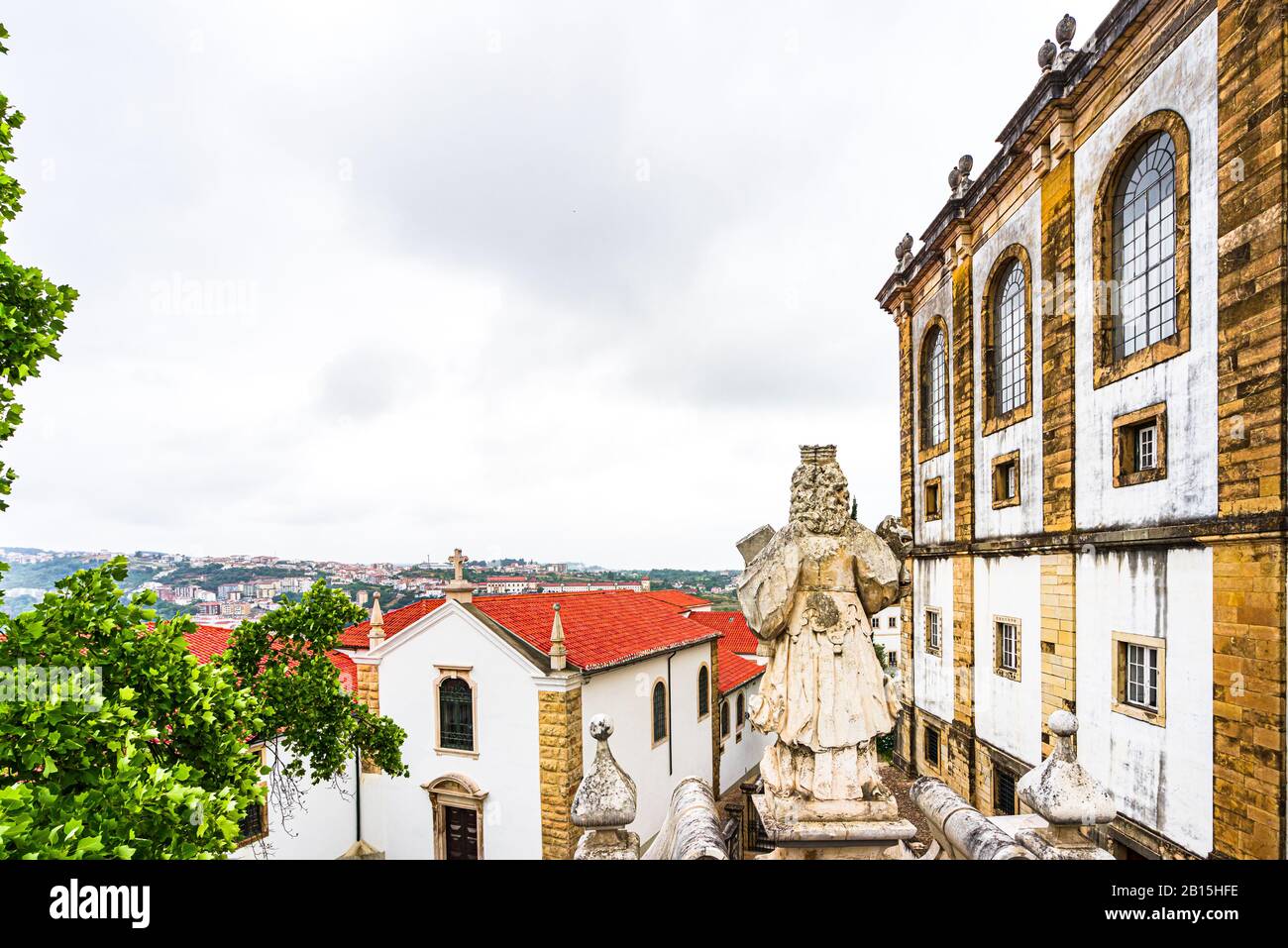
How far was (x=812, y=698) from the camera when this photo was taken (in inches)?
149

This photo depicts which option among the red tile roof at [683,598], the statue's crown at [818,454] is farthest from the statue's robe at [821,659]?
the red tile roof at [683,598]

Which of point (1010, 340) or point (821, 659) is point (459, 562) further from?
point (1010, 340)

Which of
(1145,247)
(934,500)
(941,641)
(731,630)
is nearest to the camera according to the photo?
(1145,247)

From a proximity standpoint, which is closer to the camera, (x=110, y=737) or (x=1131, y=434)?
(x=110, y=737)

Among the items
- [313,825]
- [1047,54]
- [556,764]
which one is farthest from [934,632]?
[313,825]

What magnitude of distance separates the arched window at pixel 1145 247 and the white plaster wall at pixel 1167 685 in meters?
4.48

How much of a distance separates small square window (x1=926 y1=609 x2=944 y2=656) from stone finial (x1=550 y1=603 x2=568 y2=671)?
12831 mm

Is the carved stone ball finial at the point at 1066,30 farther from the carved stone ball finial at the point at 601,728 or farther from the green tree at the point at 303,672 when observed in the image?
the green tree at the point at 303,672

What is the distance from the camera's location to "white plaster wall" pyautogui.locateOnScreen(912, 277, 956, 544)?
63.5 feet

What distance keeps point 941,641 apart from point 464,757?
50.3 feet

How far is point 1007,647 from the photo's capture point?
52.7 feet
